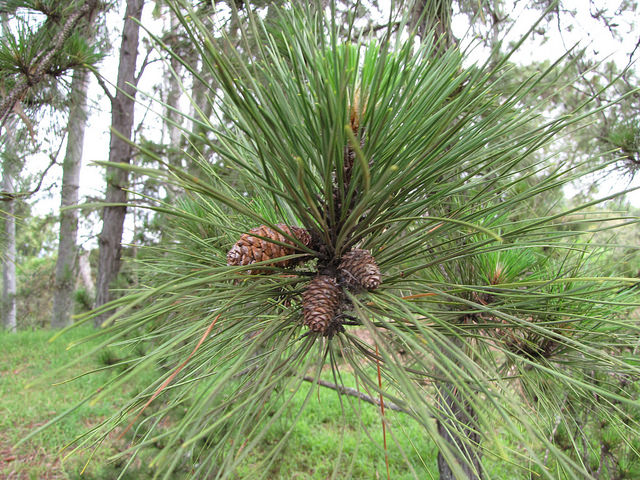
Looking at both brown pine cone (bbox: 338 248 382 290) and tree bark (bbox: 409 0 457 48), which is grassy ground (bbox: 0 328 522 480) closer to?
brown pine cone (bbox: 338 248 382 290)

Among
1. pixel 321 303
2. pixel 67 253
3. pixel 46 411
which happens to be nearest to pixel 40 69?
pixel 321 303

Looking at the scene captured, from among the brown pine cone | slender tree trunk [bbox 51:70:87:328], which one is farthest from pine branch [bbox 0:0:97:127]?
slender tree trunk [bbox 51:70:87:328]

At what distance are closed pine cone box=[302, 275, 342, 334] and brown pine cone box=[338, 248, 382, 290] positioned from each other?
2 centimetres

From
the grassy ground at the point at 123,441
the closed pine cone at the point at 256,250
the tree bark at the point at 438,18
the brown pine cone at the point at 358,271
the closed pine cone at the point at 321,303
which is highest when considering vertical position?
the tree bark at the point at 438,18

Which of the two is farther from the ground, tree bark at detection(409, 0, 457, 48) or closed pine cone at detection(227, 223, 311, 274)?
tree bark at detection(409, 0, 457, 48)

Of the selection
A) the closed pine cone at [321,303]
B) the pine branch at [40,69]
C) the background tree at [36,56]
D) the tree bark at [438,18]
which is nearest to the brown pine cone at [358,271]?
the closed pine cone at [321,303]

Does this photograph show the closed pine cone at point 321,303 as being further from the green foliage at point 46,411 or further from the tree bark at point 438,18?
the green foliage at point 46,411

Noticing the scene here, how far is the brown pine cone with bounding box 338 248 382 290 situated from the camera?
1.78ft

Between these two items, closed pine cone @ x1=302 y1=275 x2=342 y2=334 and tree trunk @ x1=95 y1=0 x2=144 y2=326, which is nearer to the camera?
closed pine cone @ x1=302 y1=275 x2=342 y2=334

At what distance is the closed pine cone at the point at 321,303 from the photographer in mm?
519

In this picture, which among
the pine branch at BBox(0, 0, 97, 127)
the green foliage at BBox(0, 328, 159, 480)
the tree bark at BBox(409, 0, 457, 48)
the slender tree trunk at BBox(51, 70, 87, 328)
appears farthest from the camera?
the slender tree trunk at BBox(51, 70, 87, 328)

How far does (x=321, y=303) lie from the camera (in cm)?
54

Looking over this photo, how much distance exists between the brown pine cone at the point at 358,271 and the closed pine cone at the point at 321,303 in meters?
0.02

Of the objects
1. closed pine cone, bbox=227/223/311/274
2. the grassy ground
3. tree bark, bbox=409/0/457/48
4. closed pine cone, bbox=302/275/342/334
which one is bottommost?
the grassy ground
